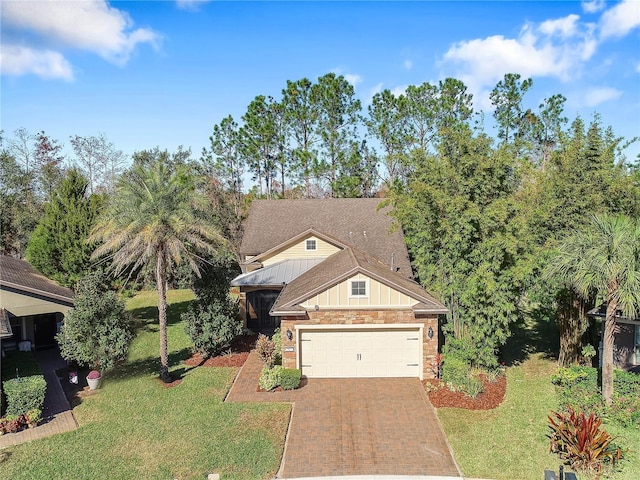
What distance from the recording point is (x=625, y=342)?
16406 mm

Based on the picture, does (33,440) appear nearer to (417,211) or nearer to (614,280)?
(417,211)

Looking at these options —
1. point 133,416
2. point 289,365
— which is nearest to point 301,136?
point 289,365

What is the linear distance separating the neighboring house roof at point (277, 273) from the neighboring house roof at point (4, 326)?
9.36 meters

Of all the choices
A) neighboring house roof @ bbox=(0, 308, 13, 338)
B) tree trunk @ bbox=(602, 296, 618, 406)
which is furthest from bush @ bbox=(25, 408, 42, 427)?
tree trunk @ bbox=(602, 296, 618, 406)

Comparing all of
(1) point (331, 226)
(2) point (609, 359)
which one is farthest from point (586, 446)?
(1) point (331, 226)

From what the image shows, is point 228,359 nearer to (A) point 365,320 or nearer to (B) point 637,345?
(A) point 365,320

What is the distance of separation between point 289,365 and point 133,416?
18.4ft

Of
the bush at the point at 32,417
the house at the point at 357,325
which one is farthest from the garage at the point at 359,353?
the bush at the point at 32,417

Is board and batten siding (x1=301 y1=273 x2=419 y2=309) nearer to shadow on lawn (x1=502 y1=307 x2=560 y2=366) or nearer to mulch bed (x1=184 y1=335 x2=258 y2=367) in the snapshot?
mulch bed (x1=184 y1=335 x2=258 y2=367)

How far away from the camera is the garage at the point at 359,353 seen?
17.2m

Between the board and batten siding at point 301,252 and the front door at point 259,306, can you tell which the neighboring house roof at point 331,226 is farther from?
the front door at point 259,306

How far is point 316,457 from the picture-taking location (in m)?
12.0

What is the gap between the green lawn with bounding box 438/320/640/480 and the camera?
11305 mm

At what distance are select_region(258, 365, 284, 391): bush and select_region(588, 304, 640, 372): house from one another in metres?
11.7
